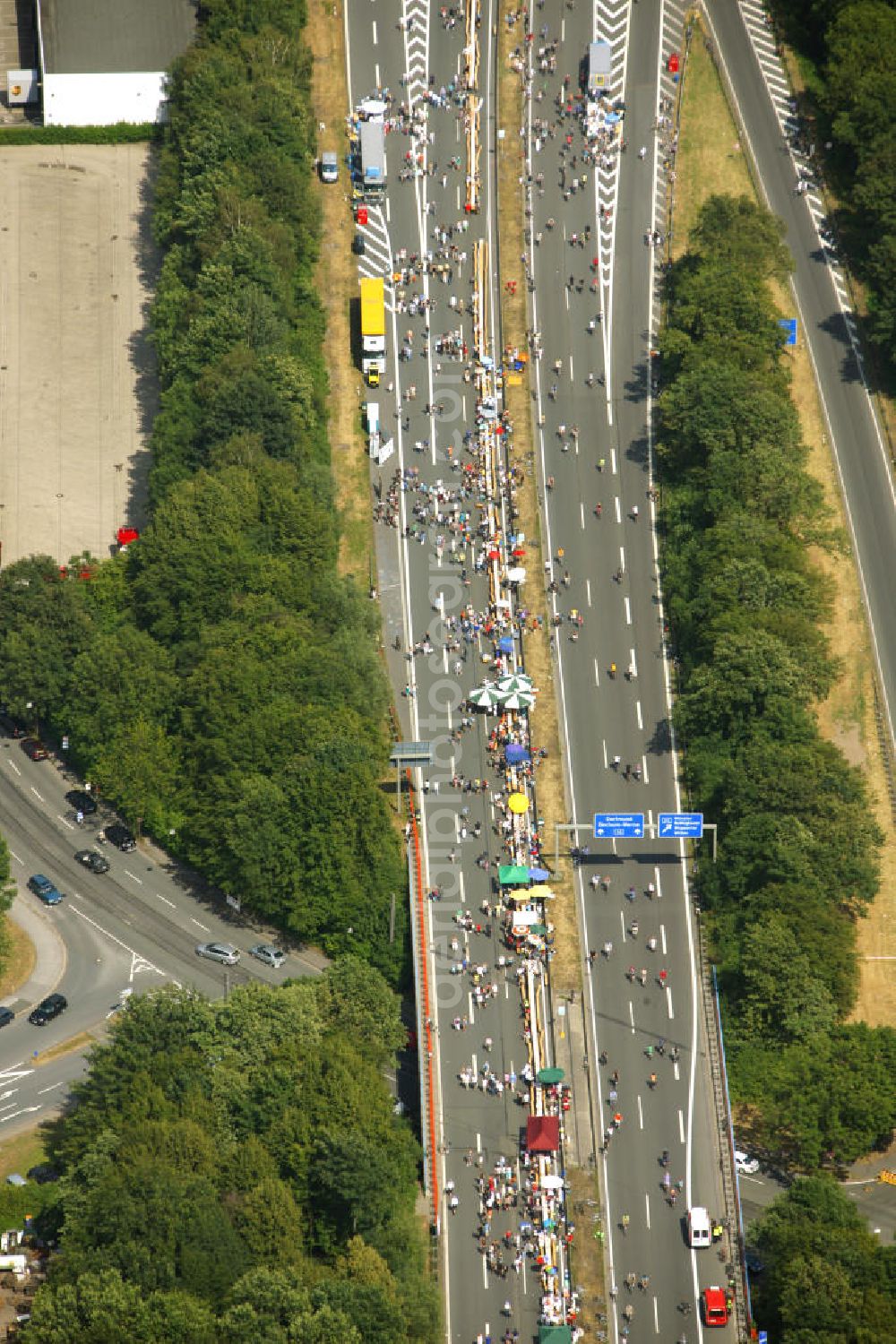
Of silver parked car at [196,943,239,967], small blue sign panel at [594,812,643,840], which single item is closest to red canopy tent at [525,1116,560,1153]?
small blue sign panel at [594,812,643,840]

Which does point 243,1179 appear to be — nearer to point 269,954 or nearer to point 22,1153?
point 22,1153

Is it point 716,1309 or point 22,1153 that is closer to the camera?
point 716,1309

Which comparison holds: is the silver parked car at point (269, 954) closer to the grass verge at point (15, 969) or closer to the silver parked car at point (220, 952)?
the silver parked car at point (220, 952)

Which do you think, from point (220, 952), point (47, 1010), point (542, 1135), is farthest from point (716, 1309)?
point (47, 1010)

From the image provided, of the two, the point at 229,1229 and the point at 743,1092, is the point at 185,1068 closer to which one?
the point at 229,1229

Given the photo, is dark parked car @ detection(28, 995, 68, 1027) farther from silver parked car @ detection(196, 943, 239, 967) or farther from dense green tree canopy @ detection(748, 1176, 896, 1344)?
dense green tree canopy @ detection(748, 1176, 896, 1344)

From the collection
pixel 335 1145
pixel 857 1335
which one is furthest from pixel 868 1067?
pixel 335 1145
